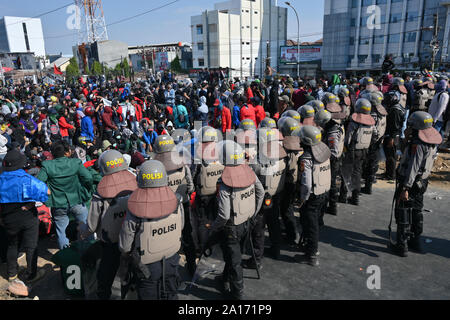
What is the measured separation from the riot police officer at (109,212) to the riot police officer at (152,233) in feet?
1.37

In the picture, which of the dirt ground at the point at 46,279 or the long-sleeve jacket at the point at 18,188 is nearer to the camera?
the long-sleeve jacket at the point at 18,188

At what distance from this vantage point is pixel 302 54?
176ft

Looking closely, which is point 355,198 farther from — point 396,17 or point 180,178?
point 396,17

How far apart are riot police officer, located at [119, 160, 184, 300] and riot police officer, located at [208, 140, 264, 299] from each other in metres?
0.72

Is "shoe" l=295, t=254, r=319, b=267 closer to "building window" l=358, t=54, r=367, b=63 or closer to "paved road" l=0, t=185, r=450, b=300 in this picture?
"paved road" l=0, t=185, r=450, b=300

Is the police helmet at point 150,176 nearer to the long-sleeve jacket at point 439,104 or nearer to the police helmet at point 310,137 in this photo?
the police helmet at point 310,137

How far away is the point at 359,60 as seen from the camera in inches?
1930

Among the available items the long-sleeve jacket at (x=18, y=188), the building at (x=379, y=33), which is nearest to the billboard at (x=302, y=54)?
the building at (x=379, y=33)

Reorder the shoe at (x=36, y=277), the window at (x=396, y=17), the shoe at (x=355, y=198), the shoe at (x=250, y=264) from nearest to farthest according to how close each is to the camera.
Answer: the shoe at (x=36, y=277), the shoe at (x=250, y=264), the shoe at (x=355, y=198), the window at (x=396, y=17)

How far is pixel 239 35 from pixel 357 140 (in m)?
65.4

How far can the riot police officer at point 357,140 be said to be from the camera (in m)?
6.10

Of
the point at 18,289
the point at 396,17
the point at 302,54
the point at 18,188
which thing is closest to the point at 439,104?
the point at 18,188

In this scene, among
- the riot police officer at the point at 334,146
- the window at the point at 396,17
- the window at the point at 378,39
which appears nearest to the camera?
the riot police officer at the point at 334,146

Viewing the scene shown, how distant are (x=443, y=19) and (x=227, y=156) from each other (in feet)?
170
